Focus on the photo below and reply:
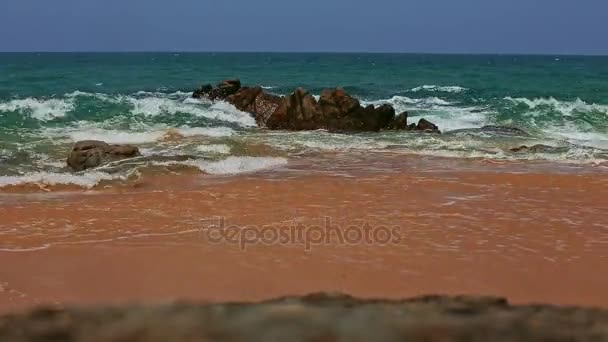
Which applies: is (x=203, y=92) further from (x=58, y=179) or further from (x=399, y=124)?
(x=58, y=179)

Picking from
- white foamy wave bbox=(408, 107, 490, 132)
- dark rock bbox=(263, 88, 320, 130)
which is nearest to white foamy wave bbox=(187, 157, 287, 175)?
dark rock bbox=(263, 88, 320, 130)

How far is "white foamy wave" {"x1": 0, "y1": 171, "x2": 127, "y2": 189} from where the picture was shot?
371 inches

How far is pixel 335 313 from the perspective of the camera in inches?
51.5

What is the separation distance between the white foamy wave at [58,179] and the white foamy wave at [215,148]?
140 inches

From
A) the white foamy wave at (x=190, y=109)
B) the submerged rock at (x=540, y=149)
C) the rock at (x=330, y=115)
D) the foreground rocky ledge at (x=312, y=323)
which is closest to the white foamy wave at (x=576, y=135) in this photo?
the submerged rock at (x=540, y=149)

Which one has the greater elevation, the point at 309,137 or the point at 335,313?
the point at 335,313

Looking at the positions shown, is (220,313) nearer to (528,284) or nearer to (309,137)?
(528,284)

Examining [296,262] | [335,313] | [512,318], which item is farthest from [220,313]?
[296,262]

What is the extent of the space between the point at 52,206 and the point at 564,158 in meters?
10.4

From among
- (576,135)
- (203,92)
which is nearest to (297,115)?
(203,92)

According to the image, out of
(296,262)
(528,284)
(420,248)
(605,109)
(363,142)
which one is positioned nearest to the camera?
(528,284)

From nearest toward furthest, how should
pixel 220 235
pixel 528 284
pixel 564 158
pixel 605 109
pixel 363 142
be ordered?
pixel 528 284, pixel 220 235, pixel 564 158, pixel 363 142, pixel 605 109

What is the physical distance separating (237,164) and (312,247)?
553 cm

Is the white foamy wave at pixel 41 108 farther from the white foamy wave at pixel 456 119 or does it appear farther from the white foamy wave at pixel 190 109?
the white foamy wave at pixel 456 119
